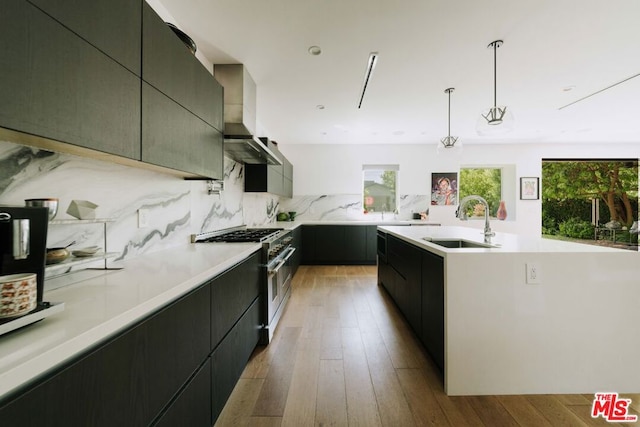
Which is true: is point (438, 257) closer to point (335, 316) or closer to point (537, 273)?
point (537, 273)

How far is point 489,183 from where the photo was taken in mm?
6156

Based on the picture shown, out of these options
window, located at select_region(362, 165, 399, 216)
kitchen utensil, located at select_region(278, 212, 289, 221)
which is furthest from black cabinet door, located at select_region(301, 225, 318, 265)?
window, located at select_region(362, 165, 399, 216)

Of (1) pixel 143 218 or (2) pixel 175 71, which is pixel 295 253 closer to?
(1) pixel 143 218

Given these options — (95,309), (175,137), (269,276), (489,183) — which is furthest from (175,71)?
(489,183)

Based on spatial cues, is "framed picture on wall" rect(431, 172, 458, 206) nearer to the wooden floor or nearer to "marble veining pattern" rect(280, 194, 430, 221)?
"marble veining pattern" rect(280, 194, 430, 221)

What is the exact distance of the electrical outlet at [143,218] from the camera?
1.69m

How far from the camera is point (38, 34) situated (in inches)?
29.6

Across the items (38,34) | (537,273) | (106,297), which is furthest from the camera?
(537,273)

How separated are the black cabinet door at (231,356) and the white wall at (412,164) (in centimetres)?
424

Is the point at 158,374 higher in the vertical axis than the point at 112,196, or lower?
lower

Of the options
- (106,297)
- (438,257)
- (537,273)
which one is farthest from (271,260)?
(537,273)

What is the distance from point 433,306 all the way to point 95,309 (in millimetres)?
1813

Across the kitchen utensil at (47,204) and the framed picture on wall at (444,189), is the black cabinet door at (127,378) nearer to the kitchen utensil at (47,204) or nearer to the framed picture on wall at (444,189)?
the kitchen utensil at (47,204)

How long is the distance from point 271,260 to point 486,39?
2.56 meters
